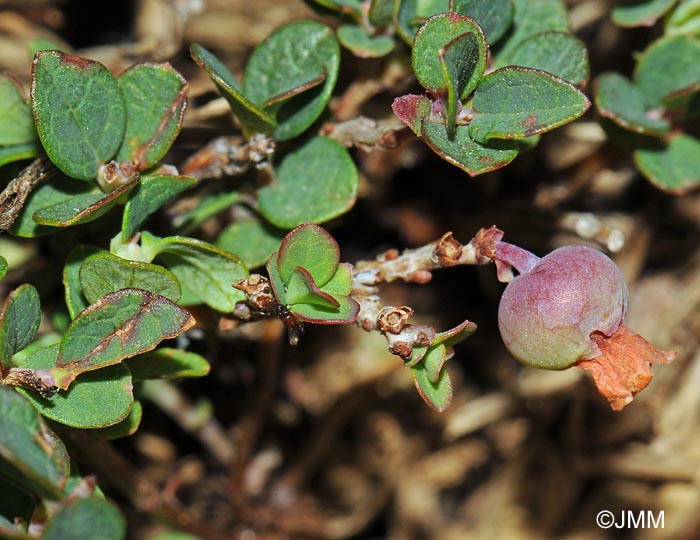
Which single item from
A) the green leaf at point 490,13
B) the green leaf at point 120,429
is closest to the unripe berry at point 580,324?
the green leaf at point 490,13

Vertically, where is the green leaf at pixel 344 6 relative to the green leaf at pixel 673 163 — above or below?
above

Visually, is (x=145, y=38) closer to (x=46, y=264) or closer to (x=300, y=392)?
(x=46, y=264)

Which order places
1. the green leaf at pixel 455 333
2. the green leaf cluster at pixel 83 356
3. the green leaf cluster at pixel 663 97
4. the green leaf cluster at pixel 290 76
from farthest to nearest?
1. the green leaf cluster at pixel 663 97
2. the green leaf cluster at pixel 290 76
3. the green leaf at pixel 455 333
4. the green leaf cluster at pixel 83 356

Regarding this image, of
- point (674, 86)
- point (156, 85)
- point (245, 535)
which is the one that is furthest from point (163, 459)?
point (674, 86)

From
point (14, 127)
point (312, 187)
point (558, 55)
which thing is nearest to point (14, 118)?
point (14, 127)

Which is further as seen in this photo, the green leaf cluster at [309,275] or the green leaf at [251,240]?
the green leaf at [251,240]

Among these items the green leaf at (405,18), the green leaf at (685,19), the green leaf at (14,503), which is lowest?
the green leaf at (14,503)

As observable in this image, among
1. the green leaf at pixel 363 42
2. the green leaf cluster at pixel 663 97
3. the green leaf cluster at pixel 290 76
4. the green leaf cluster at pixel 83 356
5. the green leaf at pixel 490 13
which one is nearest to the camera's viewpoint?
the green leaf cluster at pixel 83 356

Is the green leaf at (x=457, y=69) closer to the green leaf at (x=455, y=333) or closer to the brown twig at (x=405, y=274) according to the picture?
the brown twig at (x=405, y=274)

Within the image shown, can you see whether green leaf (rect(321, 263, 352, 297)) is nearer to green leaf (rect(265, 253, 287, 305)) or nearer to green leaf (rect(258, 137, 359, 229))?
green leaf (rect(265, 253, 287, 305))
